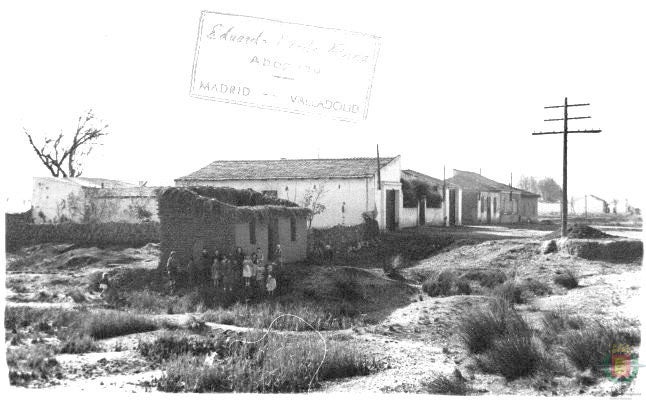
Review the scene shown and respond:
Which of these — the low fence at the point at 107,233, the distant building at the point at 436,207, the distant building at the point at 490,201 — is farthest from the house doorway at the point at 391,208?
the low fence at the point at 107,233

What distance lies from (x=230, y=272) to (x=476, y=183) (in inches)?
877

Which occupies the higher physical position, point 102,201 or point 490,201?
point 490,201

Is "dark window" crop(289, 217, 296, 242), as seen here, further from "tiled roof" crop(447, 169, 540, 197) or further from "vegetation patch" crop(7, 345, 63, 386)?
"tiled roof" crop(447, 169, 540, 197)

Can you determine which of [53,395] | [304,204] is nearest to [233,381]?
[53,395]

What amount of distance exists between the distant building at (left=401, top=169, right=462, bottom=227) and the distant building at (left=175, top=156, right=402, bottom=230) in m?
2.35

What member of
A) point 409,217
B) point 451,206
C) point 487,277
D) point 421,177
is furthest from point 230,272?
point 451,206

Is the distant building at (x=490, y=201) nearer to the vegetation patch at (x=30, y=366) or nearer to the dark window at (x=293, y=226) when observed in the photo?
the dark window at (x=293, y=226)

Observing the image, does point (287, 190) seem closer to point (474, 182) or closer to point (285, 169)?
point (285, 169)

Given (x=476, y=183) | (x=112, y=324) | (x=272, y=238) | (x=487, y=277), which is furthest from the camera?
(x=476, y=183)

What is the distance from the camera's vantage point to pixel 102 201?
25.1m

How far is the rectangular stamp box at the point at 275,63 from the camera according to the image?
387 inches

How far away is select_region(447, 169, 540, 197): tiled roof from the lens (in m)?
34.9

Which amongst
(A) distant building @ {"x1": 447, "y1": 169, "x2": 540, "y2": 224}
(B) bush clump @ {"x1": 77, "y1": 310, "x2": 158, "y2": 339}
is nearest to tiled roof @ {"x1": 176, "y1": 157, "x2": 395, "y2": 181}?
(A) distant building @ {"x1": 447, "y1": 169, "x2": 540, "y2": 224}

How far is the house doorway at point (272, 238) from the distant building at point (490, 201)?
52.9ft
